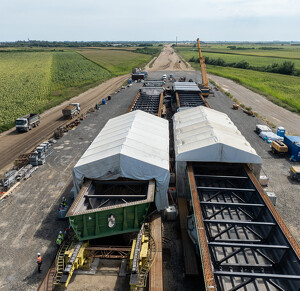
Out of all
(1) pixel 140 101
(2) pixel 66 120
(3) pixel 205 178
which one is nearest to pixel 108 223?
(3) pixel 205 178

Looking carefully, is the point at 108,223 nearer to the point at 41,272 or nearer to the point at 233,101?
the point at 41,272

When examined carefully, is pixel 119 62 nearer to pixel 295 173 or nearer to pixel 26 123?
pixel 26 123

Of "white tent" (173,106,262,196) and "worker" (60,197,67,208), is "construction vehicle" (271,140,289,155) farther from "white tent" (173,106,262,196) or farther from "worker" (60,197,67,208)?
"worker" (60,197,67,208)

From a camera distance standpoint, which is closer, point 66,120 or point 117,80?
point 66,120

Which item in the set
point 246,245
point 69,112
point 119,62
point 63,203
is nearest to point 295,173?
point 246,245

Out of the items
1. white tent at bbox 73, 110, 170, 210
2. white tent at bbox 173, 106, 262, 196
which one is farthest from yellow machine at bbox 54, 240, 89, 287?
white tent at bbox 173, 106, 262, 196

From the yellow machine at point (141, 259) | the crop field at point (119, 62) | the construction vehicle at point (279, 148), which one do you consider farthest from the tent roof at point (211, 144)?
the crop field at point (119, 62)
